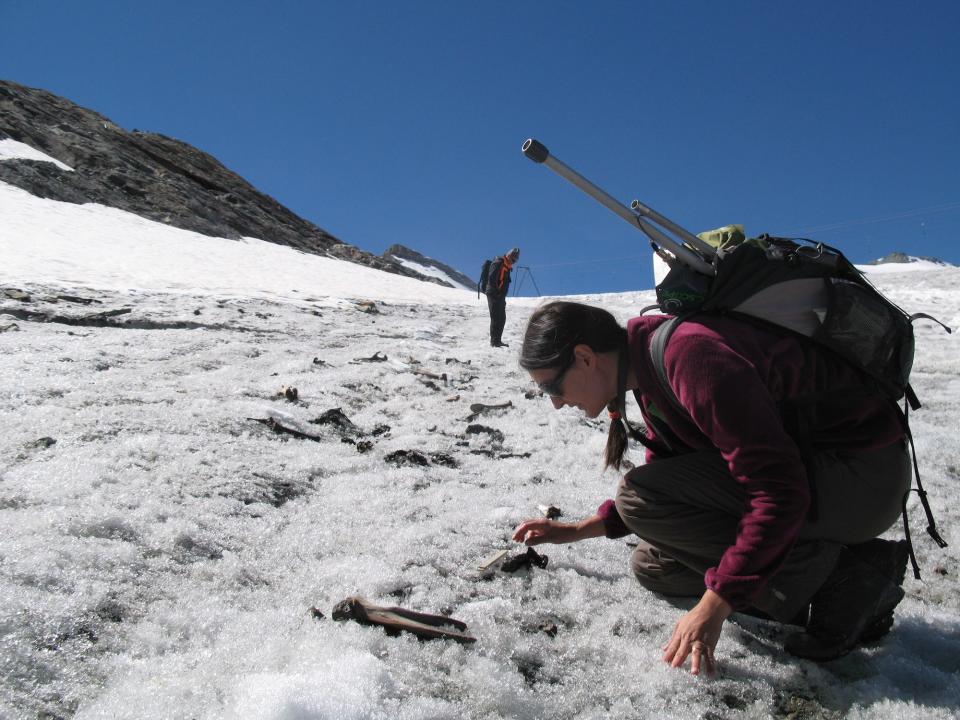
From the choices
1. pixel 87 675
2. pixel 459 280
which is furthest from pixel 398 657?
pixel 459 280

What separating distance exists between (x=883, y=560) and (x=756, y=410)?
109cm

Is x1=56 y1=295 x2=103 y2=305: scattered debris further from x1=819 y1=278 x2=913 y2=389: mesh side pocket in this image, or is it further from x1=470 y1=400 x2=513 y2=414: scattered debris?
Result: x1=819 y1=278 x2=913 y2=389: mesh side pocket

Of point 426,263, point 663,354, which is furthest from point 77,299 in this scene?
point 426,263

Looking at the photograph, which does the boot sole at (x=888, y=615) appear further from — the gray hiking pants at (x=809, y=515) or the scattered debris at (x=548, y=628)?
the scattered debris at (x=548, y=628)

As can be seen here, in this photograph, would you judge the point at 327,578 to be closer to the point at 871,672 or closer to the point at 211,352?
the point at 871,672

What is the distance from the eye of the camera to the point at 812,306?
2.23 metres

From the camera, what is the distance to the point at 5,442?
3721 millimetres

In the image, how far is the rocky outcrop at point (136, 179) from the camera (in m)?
29.5

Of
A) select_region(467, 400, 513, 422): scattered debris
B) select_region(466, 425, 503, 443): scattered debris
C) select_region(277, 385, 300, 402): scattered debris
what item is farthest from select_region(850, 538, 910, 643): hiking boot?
select_region(277, 385, 300, 402): scattered debris

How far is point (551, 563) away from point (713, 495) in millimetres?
1004

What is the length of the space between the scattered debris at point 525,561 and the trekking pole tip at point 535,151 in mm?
1784

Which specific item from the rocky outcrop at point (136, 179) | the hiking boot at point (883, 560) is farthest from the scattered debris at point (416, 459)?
the rocky outcrop at point (136, 179)

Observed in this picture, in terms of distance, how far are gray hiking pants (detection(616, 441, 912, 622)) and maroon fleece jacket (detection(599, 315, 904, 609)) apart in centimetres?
20

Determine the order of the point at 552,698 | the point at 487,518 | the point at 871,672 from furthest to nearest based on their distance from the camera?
the point at 487,518
the point at 871,672
the point at 552,698
